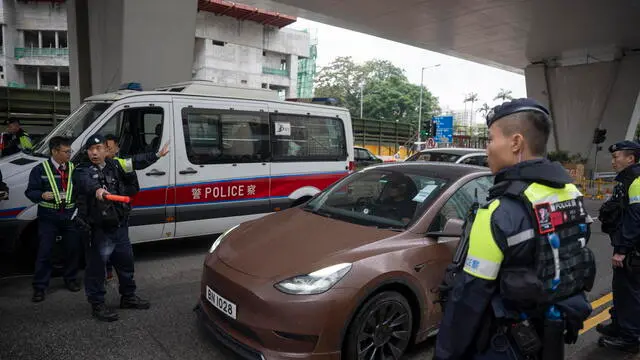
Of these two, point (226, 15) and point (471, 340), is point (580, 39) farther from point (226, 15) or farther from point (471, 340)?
point (226, 15)

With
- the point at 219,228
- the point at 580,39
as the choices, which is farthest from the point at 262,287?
the point at 580,39

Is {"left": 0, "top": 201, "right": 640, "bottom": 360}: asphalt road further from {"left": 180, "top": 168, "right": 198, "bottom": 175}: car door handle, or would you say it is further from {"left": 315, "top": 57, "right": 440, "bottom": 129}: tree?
{"left": 315, "top": 57, "right": 440, "bottom": 129}: tree

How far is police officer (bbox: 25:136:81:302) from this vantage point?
4336 millimetres

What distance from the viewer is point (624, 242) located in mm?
3486

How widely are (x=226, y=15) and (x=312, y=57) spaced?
23.9m

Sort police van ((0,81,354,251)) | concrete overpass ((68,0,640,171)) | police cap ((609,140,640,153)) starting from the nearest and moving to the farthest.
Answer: police cap ((609,140,640,153)), police van ((0,81,354,251)), concrete overpass ((68,0,640,171))

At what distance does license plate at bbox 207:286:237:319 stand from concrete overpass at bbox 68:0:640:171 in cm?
831

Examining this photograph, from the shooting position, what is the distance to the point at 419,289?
10.4 feet

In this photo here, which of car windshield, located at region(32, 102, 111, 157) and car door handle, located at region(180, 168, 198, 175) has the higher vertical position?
car windshield, located at region(32, 102, 111, 157)

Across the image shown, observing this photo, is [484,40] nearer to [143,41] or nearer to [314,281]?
[143,41]

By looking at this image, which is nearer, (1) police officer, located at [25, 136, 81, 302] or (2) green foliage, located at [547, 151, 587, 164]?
(1) police officer, located at [25, 136, 81, 302]

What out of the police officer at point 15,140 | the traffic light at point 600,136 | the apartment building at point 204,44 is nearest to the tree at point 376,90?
the apartment building at point 204,44

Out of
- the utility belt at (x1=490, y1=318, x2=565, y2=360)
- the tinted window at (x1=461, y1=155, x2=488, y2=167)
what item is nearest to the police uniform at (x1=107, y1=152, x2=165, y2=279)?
the utility belt at (x1=490, y1=318, x2=565, y2=360)

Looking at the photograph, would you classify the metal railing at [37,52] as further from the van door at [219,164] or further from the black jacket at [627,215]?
the black jacket at [627,215]
